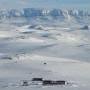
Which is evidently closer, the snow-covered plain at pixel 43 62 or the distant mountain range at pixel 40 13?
the snow-covered plain at pixel 43 62

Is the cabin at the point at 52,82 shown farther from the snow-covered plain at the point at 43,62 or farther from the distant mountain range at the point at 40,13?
the distant mountain range at the point at 40,13

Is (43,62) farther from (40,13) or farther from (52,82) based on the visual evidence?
(40,13)

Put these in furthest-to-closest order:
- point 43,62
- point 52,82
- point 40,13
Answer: point 40,13 → point 43,62 → point 52,82

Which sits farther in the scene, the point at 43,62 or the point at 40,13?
the point at 40,13

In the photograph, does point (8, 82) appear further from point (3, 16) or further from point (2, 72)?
point (3, 16)

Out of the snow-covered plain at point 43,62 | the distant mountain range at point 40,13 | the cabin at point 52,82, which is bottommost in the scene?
the distant mountain range at point 40,13

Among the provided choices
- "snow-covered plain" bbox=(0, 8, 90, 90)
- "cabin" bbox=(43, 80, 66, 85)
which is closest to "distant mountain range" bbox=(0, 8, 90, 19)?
"snow-covered plain" bbox=(0, 8, 90, 90)

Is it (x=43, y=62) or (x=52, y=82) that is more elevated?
(x=52, y=82)

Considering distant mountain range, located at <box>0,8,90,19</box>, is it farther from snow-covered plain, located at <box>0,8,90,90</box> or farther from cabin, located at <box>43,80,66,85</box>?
cabin, located at <box>43,80,66,85</box>

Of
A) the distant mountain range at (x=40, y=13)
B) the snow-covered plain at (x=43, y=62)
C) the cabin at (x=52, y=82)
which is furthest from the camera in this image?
the distant mountain range at (x=40, y=13)

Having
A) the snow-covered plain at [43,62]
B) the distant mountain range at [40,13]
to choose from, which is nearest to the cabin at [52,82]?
the snow-covered plain at [43,62]

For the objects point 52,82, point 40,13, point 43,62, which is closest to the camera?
point 52,82

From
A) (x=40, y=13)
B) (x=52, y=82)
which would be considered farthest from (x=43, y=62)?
(x=40, y=13)
